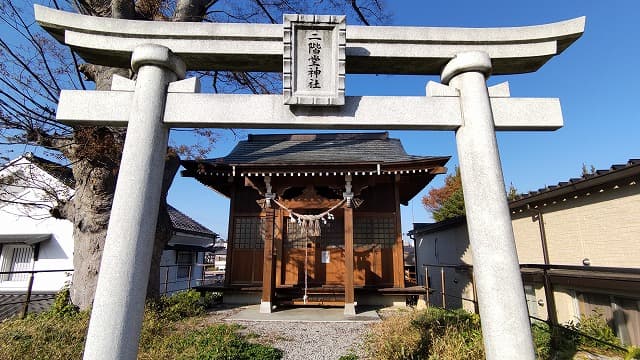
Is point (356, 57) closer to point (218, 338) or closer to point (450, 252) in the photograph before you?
point (218, 338)

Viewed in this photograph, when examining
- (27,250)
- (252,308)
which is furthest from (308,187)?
(27,250)

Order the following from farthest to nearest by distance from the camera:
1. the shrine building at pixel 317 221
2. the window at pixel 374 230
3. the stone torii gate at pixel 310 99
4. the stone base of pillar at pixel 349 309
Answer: the window at pixel 374 230
the shrine building at pixel 317 221
the stone base of pillar at pixel 349 309
the stone torii gate at pixel 310 99

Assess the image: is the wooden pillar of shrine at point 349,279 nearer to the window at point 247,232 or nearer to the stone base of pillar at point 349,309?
the stone base of pillar at point 349,309

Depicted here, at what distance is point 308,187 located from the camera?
377 inches

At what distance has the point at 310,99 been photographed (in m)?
3.32

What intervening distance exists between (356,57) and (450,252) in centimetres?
1215

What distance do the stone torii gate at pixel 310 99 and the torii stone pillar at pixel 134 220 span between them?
0.04 feet

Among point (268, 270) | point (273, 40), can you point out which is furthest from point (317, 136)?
point (273, 40)

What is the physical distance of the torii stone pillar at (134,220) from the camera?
274 centimetres

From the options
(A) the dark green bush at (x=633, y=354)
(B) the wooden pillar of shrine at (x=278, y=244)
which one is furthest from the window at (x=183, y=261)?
(A) the dark green bush at (x=633, y=354)

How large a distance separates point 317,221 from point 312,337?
3.20 metres

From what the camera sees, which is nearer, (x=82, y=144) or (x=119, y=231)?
(x=119, y=231)

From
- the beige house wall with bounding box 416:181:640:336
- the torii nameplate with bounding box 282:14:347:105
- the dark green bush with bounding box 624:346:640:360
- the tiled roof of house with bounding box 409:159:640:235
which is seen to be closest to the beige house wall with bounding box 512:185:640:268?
the beige house wall with bounding box 416:181:640:336

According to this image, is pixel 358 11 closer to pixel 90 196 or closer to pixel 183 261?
pixel 90 196
